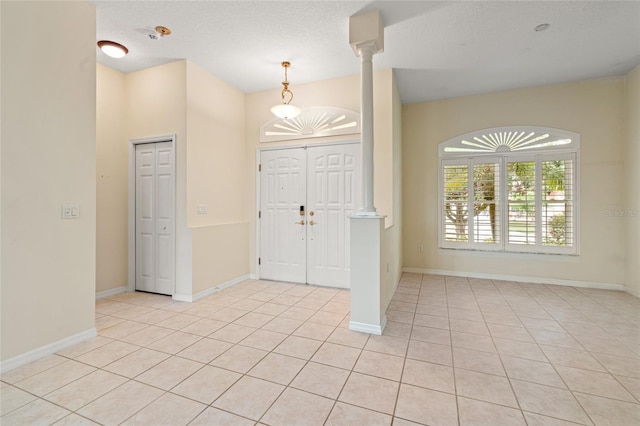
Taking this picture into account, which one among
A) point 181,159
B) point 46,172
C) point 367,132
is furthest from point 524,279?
point 46,172

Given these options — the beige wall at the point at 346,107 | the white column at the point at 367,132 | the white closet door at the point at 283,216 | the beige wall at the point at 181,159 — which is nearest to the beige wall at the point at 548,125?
the beige wall at the point at 346,107

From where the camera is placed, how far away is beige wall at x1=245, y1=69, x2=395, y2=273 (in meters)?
3.89

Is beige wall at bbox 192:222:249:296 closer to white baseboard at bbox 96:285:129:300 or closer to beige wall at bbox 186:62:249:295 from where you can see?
beige wall at bbox 186:62:249:295

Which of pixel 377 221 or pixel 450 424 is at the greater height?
pixel 377 221

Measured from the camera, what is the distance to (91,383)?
1.99 metres

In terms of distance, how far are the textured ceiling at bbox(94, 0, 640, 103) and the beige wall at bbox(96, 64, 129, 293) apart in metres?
0.38

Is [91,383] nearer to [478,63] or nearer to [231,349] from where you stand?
[231,349]

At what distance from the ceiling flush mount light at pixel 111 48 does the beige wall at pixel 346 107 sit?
6.07 ft

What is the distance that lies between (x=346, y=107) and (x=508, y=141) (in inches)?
109

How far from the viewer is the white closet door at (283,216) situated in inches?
177

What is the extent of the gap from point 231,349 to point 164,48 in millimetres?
3461

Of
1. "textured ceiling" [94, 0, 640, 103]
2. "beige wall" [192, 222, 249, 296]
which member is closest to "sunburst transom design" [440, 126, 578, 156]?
"textured ceiling" [94, 0, 640, 103]

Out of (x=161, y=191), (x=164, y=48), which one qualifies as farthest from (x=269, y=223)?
(x=164, y=48)

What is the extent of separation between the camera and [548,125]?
4.52 meters
